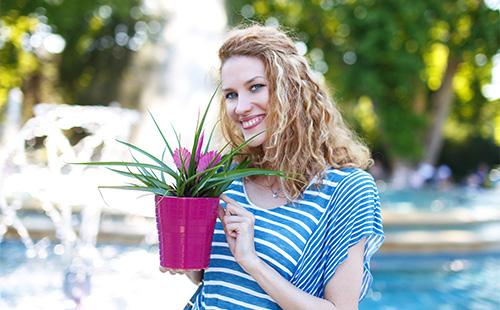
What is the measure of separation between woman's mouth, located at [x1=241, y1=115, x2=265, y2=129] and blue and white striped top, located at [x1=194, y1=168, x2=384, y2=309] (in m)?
0.23

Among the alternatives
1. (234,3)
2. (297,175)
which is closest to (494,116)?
(234,3)

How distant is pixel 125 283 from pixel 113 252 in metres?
1.70

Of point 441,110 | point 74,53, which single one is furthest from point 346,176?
point 74,53

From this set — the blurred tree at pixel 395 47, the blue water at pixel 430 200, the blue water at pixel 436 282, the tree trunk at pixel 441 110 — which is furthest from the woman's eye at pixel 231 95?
the tree trunk at pixel 441 110

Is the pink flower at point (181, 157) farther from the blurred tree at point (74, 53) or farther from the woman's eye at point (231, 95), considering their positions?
the blurred tree at point (74, 53)

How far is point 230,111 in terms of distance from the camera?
6.00 feet

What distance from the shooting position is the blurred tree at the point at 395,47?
60.2 ft

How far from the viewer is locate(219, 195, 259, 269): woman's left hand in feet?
5.35

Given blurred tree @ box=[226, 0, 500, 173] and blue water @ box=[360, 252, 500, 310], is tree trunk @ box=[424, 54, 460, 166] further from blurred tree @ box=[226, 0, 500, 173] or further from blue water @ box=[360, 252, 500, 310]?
blue water @ box=[360, 252, 500, 310]

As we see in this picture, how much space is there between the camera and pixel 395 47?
60.6 ft

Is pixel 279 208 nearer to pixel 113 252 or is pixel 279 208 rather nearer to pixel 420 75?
pixel 113 252

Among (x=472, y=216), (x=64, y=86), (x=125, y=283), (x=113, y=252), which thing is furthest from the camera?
(x=64, y=86)

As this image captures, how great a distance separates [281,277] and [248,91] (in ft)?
1.69

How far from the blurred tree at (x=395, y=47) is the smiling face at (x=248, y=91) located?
16.0m
